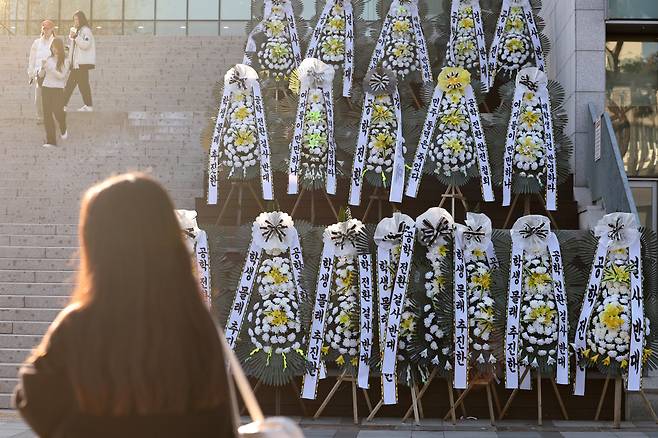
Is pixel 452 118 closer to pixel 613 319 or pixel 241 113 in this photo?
pixel 241 113

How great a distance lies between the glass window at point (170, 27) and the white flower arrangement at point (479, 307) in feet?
72.1

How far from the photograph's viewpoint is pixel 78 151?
1652 centimetres

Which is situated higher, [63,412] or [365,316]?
[63,412]

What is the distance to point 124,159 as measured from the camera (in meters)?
16.3

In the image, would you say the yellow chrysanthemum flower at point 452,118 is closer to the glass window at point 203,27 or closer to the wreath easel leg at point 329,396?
the wreath easel leg at point 329,396

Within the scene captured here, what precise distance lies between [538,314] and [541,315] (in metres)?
0.03

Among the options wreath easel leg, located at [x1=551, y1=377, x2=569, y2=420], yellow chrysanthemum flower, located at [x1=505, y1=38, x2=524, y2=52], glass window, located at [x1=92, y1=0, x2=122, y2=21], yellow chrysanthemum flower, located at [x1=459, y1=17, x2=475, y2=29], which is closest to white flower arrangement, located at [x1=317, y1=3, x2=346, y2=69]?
yellow chrysanthemum flower, located at [x1=459, y1=17, x2=475, y2=29]

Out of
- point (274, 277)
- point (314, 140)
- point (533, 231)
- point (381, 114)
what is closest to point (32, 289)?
point (274, 277)

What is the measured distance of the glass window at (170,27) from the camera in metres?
31.1

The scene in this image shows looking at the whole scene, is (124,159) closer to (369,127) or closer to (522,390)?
(369,127)

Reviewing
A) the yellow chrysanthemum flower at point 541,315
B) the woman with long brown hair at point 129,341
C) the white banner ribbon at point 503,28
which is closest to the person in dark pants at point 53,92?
the white banner ribbon at point 503,28

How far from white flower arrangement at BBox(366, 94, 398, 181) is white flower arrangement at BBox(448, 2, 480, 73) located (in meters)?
2.98

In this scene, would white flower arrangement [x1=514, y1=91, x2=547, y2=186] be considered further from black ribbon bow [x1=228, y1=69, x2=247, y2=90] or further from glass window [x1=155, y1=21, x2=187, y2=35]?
glass window [x1=155, y1=21, x2=187, y2=35]

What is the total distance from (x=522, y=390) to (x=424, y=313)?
4.07ft
